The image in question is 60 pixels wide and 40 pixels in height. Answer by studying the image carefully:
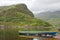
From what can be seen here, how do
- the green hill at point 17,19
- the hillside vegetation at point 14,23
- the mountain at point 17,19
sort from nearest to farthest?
the hillside vegetation at point 14,23
the mountain at point 17,19
the green hill at point 17,19

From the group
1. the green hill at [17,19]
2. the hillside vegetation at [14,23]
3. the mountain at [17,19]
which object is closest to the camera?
the hillside vegetation at [14,23]

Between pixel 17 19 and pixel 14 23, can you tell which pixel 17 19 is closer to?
pixel 17 19

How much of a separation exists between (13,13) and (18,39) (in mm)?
60294

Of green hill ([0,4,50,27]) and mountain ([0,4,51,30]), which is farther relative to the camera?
green hill ([0,4,50,27])

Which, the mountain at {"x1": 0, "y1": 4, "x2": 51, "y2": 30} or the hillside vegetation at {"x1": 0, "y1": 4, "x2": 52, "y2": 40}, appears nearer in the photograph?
the hillside vegetation at {"x1": 0, "y1": 4, "x2": 52, "y2": 40}

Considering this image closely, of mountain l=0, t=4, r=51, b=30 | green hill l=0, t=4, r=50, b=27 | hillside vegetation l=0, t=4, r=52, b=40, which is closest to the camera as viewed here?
hillside vegetation l=0, t=4, r=52, b=40

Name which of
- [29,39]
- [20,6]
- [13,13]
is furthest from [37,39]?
[20,6]

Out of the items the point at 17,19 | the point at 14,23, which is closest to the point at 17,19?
the point at 17,19

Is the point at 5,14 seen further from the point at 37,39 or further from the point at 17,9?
the point at 37,39

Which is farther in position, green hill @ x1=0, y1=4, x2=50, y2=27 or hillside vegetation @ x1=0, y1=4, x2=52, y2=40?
green hill @ x1=0, y1=4, x2=50, y2=27

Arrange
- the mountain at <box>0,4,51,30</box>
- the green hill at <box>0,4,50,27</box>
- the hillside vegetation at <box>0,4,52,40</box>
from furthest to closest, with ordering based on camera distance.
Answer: the green hill at <box>0,4,50,27</box>
the mountain at <box>0,4,51,30</box>
the hillside vegetation at <box>0,4,52,40</box>

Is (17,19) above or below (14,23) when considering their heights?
above

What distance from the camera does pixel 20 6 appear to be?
9562 cm

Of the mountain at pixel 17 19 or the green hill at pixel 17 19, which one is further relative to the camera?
the green hill at pixel 17 19
